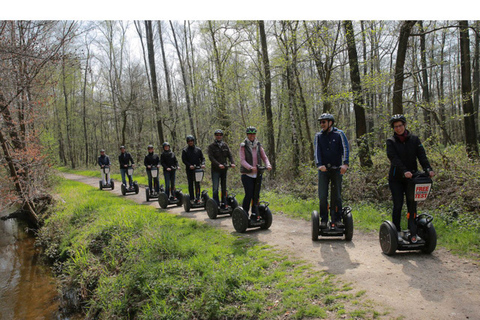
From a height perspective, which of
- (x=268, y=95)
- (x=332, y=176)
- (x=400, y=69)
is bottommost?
(x=332, y=176)

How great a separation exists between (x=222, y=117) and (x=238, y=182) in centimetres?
407

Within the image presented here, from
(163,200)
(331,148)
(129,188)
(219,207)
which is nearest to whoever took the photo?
(331,148)

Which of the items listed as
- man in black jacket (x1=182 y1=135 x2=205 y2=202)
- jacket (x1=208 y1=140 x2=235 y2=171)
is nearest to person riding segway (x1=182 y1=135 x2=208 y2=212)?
man in black jacket (x1=182 y1=135 x2=205 y2=202)


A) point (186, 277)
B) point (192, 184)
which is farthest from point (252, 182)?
point (192, 184)

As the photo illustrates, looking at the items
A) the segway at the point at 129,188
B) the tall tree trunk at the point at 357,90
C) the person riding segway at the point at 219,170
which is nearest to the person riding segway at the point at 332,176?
the person riding segway at the point at 219,170

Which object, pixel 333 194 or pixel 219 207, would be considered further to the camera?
pixel 219 207

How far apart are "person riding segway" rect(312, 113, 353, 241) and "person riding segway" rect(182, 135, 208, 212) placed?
13.7 ft

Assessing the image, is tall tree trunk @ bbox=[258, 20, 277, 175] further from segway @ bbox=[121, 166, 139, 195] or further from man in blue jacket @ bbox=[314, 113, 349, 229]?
man in blue jacket @ bbox=[314, 113, 349, 229]

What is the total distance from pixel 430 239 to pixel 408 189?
2.49ft

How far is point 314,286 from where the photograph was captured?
12.5 ft

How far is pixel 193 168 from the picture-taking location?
351 inches

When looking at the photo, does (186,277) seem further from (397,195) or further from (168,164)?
(168,164)

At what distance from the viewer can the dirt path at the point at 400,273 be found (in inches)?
123

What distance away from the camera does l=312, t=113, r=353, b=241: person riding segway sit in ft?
17.7
